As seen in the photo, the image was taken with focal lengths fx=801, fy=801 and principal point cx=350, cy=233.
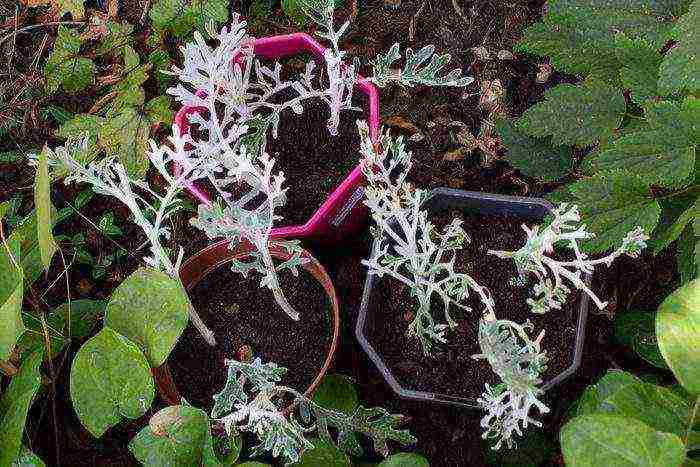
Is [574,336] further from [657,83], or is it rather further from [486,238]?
[657,83]

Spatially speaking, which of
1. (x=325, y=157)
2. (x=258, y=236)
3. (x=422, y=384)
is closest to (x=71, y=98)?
(x=325, y=157)

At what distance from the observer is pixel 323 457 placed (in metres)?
0.98

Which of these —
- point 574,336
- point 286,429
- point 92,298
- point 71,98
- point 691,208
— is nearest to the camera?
point 286,429

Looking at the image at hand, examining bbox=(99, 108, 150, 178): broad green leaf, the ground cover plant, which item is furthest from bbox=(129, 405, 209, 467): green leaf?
bbox=(99, 108, 150, 178): broad green leaf

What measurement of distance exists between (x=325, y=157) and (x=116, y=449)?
0.57 metres

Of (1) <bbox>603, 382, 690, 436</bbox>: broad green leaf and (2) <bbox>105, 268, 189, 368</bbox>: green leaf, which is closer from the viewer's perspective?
(1) <bbox>603, 382, 690, 436</bbox>: broad green leaf

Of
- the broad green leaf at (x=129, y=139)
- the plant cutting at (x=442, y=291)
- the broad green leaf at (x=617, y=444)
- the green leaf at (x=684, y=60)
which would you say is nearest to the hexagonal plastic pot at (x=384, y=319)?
the plant cutting at (x=442, y=291)

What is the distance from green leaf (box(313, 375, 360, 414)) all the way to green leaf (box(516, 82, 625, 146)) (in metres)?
0.47

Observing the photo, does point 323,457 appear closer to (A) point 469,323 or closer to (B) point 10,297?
(A) point 469,323

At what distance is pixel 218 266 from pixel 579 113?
58 centimetres

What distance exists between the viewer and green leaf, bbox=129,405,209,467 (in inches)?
36.8

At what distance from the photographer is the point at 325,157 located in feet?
4.10

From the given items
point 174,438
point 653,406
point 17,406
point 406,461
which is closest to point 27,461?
point 17,406

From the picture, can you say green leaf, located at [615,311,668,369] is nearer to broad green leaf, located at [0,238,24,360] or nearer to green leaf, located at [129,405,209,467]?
green leaf, located at [129,405,209,467]
